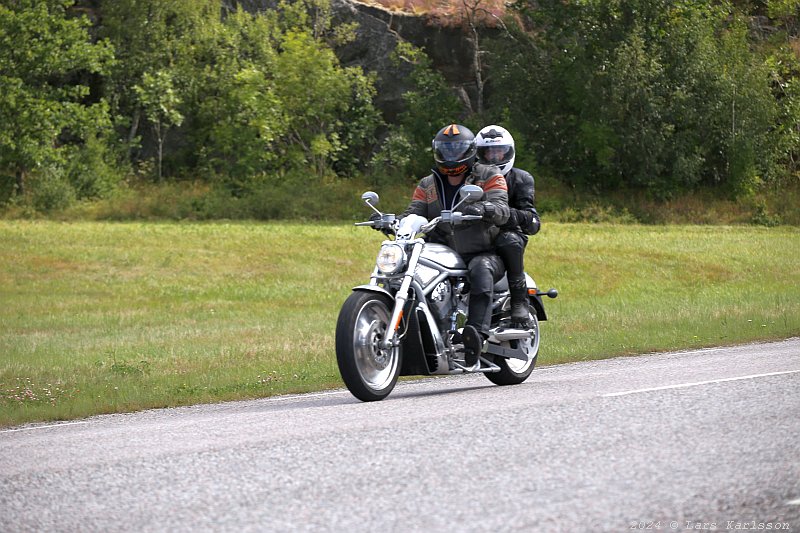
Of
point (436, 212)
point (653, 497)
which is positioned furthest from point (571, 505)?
point (436, 212)

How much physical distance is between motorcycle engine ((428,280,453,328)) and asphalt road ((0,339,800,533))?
111 cm

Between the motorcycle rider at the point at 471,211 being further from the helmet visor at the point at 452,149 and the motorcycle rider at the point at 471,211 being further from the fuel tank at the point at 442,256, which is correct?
the fuel tank at the point at 442,256

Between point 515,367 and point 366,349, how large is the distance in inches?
97.1

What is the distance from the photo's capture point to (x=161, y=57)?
6456 cm

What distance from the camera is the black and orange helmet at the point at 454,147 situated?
12.2m

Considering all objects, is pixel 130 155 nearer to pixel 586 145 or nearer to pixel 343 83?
pixel 343 83

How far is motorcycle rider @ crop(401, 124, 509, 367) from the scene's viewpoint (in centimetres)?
1207

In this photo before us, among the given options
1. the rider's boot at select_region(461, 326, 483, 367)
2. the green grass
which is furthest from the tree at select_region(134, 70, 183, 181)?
the rider's boot at select_region(461, 326, 483, 367)

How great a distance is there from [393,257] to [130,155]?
55.7 metres

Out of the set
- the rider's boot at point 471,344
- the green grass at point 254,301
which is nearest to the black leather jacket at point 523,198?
the rider's boot at point 471,344

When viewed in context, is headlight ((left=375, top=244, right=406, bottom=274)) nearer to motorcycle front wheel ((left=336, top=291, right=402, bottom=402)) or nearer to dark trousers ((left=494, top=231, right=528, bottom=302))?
motorcycle front wheel ((left=336, top=291, right=402, bottom=402))

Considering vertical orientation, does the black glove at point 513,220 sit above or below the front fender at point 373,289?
above

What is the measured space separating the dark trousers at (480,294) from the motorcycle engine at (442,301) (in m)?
0.20

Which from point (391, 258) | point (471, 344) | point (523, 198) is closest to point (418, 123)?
point (523, 198)
